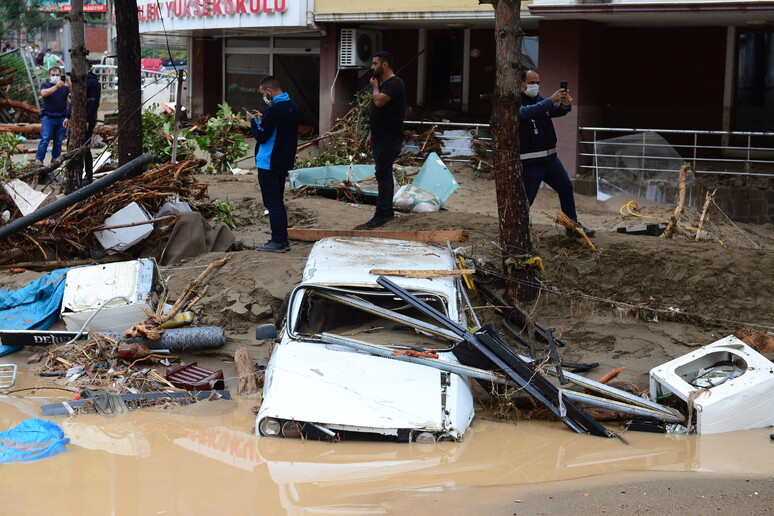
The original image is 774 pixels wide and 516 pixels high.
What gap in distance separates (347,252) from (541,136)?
9.37 ft

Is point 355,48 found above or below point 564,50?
above

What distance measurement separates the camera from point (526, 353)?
806cm

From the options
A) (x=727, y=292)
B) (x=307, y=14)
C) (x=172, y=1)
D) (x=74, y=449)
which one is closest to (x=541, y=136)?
(x=727, y=292)

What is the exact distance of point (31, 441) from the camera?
5938 millimetres

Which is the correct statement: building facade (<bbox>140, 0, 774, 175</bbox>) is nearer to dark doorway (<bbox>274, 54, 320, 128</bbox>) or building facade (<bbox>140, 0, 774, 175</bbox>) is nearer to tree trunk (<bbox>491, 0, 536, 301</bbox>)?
dark doorway (<bbox>274, 54, 320, 128</bbox>)

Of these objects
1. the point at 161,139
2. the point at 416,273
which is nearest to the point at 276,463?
the point at 416,273

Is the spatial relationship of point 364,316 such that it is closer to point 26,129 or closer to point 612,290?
point 612,290

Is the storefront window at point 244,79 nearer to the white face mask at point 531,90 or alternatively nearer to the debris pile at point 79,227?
the debris pile at point 79,227

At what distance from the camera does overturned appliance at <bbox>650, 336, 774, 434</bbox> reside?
257 inches

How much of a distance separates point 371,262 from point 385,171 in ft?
11.5

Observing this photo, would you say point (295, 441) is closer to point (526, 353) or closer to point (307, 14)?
point (526, 353)

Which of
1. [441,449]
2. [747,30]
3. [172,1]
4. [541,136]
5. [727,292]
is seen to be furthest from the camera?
[172,1]

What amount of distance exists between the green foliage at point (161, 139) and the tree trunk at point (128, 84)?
2973 mm

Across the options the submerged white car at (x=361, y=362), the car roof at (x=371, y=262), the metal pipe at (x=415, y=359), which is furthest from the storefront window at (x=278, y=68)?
the metal pipe at (x=415, y=359)
